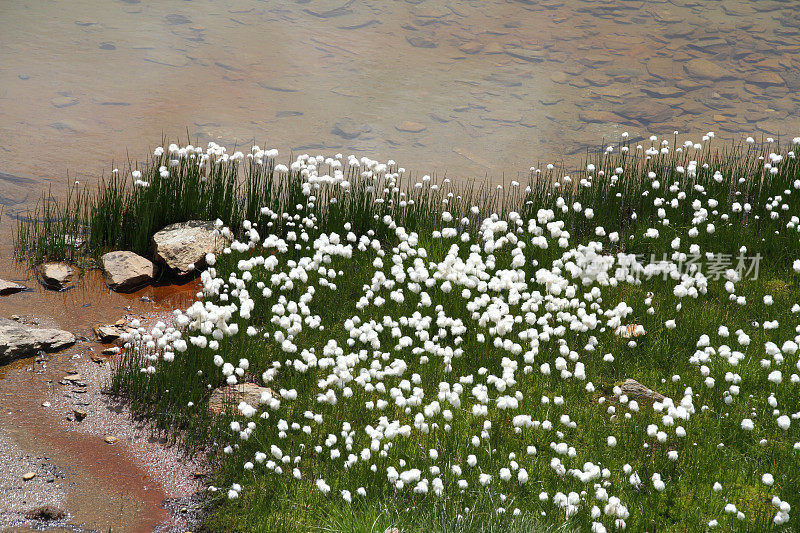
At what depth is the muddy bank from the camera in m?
5.77

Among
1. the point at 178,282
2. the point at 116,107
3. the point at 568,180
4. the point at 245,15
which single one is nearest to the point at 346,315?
the point at 178,282

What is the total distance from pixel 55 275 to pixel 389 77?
1106cm

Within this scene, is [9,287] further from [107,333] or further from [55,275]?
[107,333]

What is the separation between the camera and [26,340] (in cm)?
757

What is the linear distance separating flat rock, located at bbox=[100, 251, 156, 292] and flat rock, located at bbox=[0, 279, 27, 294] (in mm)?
999

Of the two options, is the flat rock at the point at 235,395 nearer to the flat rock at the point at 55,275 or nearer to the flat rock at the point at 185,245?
the flat rock at the point at 185,245

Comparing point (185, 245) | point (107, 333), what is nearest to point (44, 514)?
point (107, 333)

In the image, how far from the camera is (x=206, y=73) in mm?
17391

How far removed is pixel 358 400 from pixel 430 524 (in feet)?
6.06

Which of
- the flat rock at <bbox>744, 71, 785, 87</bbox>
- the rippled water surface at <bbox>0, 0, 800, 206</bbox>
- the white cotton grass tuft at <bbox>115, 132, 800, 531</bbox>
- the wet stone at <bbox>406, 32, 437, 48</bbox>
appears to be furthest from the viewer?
the wet stone at <bbox>406, 32, 437, 48</bbox>

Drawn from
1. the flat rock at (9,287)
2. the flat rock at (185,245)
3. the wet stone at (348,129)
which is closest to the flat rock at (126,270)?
the flat rock at (185,245)

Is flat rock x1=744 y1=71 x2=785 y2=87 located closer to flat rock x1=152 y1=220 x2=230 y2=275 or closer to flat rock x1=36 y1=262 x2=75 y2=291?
flat rock x1=152 y1=220 x2=230 y2=275

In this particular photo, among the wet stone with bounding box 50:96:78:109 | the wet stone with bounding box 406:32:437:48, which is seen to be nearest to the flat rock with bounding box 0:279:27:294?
the wet stone with bounding box 50:96:78:109

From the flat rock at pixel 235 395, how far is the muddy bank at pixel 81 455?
1.90 ft
